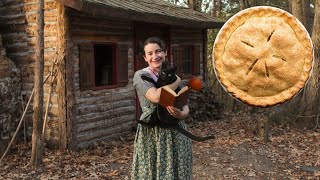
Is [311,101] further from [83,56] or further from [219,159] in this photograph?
[83,56]

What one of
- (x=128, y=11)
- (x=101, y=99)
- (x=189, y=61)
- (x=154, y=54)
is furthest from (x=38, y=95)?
(x=189, y=61)

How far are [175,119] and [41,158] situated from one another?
15.1 feet

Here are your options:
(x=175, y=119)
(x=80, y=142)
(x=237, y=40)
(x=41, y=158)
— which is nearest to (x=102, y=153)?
(x=80, y=142)

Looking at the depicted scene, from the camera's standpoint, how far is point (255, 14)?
2.54 meters

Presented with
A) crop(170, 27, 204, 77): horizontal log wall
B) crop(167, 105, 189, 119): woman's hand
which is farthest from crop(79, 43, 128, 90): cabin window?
crop(167, 105, 189, 119): woman's hand

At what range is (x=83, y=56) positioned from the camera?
8305 millimetres

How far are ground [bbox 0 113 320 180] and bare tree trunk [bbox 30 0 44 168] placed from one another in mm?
244

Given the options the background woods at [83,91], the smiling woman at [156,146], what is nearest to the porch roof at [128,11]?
the background woods at [83,91]

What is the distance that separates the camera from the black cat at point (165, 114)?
9.36ft

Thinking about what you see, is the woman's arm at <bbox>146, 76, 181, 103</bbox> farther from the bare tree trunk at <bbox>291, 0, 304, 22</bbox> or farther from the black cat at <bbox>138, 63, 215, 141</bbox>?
the bare tree trunk at <bbox>291, 0, 304, 22</bbox>

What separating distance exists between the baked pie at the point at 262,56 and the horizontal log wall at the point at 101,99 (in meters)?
5.94

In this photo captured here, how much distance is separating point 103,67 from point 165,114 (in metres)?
7.69

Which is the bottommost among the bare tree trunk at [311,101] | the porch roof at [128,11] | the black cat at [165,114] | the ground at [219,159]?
the ground at [219,159]

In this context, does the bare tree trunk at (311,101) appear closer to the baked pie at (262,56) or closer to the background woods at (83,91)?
the background woods at (83,91)
